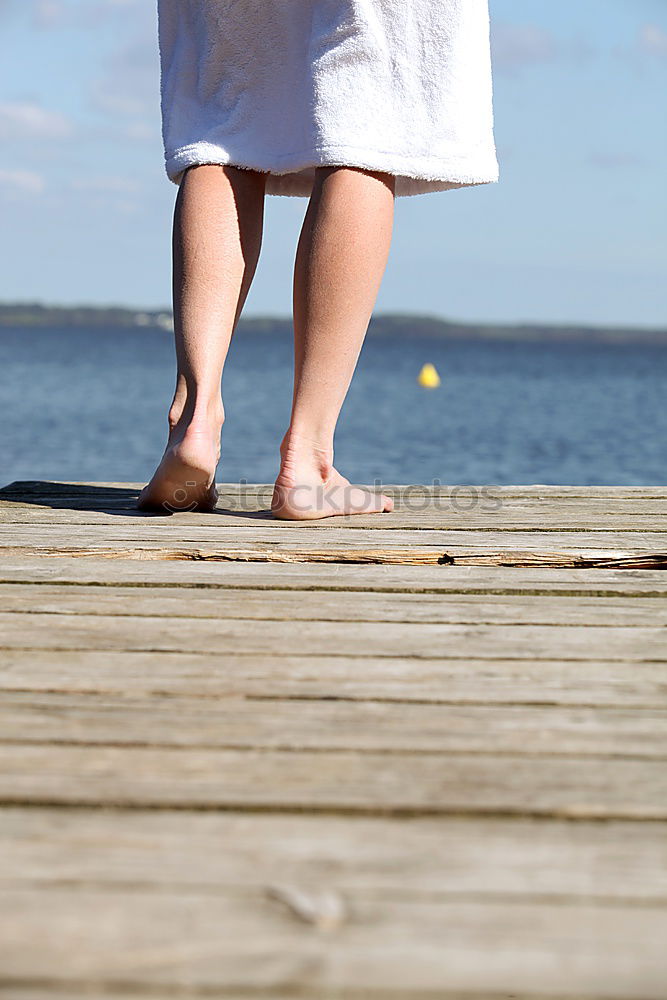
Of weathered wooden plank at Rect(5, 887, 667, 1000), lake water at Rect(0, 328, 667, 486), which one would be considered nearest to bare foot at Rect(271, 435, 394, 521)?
weathered wooden plank at Rect(5, 887, 667, 1000)

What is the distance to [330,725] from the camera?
2.97ft

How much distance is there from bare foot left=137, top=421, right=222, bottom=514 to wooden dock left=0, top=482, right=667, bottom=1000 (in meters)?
0.41

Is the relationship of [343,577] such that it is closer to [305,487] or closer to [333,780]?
[305,487]

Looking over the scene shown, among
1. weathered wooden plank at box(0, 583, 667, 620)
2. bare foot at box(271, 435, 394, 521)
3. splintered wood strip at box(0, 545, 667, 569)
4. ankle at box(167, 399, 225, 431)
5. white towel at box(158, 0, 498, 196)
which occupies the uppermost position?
white towel at box(158, 0, 498, 196)

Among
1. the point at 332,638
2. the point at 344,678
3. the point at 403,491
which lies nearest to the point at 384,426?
the point at 403,491

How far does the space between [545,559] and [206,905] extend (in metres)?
1.00

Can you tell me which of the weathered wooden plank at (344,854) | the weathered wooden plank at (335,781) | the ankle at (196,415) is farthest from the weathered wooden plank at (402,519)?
the weathered wooden plank at (344,854)

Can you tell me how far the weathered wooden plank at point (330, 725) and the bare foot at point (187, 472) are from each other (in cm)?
95

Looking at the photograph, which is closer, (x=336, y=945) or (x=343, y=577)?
(x=336, y=945)

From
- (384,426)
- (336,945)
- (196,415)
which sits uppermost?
(384,426)

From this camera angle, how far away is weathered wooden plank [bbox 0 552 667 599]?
1.40m

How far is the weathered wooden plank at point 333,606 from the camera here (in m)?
1.25

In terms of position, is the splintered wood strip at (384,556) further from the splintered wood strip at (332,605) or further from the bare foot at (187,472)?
the bare foot at (187,472)

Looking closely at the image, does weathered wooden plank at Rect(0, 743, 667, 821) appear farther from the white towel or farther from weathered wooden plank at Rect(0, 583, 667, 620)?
the white towel
